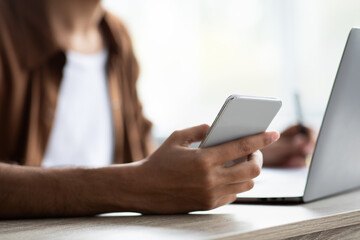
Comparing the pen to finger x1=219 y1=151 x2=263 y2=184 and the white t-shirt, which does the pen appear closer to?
the white t-shirt

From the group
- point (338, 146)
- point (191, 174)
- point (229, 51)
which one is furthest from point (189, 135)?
point (229, 51)

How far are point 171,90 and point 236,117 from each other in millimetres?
2503

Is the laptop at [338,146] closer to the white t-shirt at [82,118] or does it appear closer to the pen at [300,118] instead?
the pen at [300,118]

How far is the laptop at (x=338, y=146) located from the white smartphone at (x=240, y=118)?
10cm

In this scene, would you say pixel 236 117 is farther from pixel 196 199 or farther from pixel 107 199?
pixel 107 199

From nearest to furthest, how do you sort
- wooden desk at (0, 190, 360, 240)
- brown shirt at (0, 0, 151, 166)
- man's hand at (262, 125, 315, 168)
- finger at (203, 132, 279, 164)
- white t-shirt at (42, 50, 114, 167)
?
1. wooden desk at (0, 190, 360, 240)
2. finger at (203, 132, 279, 164)
3. man's hand at (262, 125, 315, 168)
4. brown shirt at (0, 0, 151, 166)
5. white t-shirt at (42, 50, 114, 167)

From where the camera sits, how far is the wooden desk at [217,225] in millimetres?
599

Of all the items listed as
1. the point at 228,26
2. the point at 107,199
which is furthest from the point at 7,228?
the point at 228,26

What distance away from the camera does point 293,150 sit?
5.17ft

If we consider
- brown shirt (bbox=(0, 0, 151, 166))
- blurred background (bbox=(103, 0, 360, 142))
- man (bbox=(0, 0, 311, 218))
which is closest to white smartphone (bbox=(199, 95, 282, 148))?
man (bbox=(0, 0, 311, 218))

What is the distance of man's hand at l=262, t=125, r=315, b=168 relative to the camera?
1.58m

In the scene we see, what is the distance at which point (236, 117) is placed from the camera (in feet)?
2.29

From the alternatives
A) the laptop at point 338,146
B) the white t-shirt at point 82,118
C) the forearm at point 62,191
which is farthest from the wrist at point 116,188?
the white t-shirt at point 82,118

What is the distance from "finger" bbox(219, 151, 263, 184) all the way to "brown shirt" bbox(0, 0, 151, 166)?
43.3 inches
